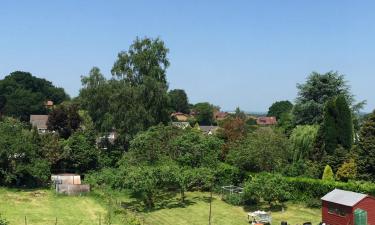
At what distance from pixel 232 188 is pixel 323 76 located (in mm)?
17613

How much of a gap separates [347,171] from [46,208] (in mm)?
20535

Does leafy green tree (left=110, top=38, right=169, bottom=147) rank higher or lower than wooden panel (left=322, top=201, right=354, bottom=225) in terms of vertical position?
higher

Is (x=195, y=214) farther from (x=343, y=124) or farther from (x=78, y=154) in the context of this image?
(x=78, y=154)

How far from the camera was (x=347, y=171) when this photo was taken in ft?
107

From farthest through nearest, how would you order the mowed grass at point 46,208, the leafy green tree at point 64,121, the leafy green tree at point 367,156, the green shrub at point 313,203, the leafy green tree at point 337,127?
the leafy green tree at point 64,121
the leafy green tree at point 337,127
the leafy green tree at point 367,156
the green shrub at point 313,203
the mowed grass at point 46,208

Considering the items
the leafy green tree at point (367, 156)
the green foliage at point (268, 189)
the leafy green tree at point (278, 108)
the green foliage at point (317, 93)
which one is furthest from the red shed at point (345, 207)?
the leafy green tree at point (278, 108)

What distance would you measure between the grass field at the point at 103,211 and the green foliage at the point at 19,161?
255cm

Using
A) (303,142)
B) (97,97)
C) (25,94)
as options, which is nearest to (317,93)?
(303,142)

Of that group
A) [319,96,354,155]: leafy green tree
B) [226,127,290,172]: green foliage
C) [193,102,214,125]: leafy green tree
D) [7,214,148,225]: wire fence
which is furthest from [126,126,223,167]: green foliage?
[193,102,214,125]: leafy green tree

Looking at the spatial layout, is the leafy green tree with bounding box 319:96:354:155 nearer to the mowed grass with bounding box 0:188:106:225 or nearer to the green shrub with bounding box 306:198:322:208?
the green shrub with bounding box 306:198:322:208

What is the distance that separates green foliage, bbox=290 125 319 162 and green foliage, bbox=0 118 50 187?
21.0m

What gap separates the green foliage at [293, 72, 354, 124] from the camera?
149 feet

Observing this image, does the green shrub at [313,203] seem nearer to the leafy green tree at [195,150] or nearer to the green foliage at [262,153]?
the green foliage at [262,153]

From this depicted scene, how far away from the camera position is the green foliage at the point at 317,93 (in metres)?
45.4
